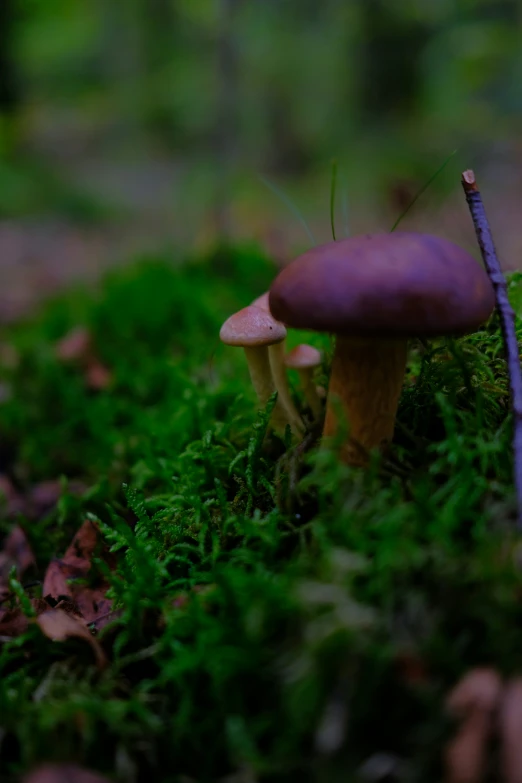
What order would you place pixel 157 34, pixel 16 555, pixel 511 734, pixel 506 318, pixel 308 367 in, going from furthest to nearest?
pixel 157 34, pixel 16 555, pixel 308 367, pixel 506 318, pixel 511 734

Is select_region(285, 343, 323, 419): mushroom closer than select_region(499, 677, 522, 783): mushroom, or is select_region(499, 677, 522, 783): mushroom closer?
select_region(499, 677, 522, 783): mushroom

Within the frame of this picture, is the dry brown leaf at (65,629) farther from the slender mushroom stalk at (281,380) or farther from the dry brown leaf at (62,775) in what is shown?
the slender mushroom stalk at (281,380)

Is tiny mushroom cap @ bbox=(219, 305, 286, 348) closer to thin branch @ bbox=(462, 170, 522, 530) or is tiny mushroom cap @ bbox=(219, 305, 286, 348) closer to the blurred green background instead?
thin branch @ bbox=(462, 170, 522, 530)

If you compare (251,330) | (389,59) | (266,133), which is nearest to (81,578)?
(251,330)

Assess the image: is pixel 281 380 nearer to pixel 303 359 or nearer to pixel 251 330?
pixel 303 359

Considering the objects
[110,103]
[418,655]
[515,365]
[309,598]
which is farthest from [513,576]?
[110,103]

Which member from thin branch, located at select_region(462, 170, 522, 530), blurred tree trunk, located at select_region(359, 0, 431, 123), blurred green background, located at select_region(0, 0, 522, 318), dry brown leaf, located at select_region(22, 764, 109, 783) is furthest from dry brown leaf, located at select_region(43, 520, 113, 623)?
blurred tree trunk, located at select_region(359, 0, 431, 123)

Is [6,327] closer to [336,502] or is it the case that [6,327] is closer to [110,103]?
[336,502]
